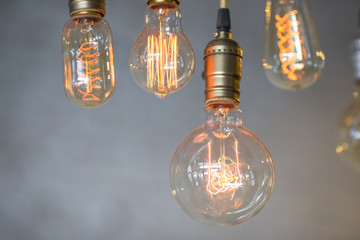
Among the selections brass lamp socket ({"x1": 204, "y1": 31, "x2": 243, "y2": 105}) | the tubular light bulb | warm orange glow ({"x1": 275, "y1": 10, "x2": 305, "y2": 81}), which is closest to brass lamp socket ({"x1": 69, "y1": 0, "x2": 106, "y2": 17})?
brass lamp socket ({"x1": 204, "y1": 31, "x2": 243, "y2": 105})

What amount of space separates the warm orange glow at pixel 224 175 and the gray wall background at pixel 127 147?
2.28 metres

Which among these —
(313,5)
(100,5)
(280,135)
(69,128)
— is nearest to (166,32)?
(100,5)

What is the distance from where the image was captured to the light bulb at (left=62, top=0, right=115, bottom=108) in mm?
880

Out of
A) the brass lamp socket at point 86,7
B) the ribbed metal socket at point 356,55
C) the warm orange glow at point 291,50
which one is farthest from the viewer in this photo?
the brass lamp socket at point 86,7

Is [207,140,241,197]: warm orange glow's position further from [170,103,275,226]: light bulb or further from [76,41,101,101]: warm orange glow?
[76,41,101,101]: warm orange glow

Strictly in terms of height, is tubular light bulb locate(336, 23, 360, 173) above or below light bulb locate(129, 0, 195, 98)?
below

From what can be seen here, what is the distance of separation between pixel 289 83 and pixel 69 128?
8.25ft

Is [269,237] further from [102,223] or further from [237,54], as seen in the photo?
[237,54]

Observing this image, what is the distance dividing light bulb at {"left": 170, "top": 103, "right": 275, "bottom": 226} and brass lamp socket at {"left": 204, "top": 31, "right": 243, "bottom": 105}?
6 centimetres

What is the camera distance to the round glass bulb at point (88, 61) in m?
0.88

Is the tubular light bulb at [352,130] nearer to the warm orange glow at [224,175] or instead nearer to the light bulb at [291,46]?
the light bulb at [291,46]

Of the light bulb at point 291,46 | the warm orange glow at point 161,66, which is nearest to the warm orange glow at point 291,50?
the light bulb at point 291,46

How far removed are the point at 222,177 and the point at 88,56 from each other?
287 millimetres

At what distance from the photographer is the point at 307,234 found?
3.28 meters
